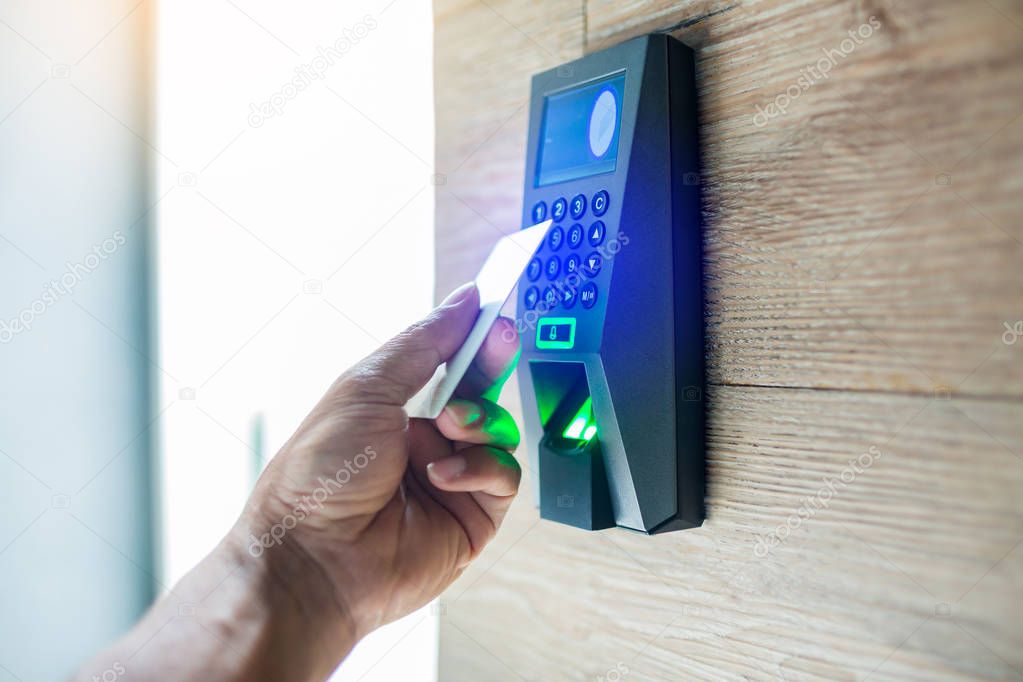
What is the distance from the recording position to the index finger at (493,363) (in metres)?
0.70

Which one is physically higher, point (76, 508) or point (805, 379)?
point (805, 379)

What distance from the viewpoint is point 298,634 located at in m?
0.68

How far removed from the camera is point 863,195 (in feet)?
1.84

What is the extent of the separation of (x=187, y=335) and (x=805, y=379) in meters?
1.46

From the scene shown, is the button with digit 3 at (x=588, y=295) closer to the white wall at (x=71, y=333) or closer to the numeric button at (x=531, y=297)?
the numeric button at (x=531, y=297)

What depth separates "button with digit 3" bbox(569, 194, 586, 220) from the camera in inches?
26.3

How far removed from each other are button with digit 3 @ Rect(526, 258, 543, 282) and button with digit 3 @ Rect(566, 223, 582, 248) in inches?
1.8

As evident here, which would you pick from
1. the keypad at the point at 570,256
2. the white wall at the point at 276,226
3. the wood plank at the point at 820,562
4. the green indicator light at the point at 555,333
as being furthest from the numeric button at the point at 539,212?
the white wall at the point at 276,226

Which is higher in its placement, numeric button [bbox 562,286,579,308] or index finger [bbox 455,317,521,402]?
numeric button [bbox 562,286,579,308]

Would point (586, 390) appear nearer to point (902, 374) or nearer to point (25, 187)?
point (902, 374)

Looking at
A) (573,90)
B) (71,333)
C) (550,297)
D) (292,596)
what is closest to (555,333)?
(550,297)

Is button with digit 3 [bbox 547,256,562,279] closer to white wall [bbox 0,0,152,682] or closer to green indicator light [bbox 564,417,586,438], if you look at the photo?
green indicator light [bbox 564,417,586,438]

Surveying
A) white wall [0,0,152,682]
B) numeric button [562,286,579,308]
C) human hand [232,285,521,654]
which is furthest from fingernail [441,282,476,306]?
white wall [0,0,152,682]

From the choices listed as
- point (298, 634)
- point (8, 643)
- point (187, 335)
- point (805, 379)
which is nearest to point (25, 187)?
point (187, 335)
